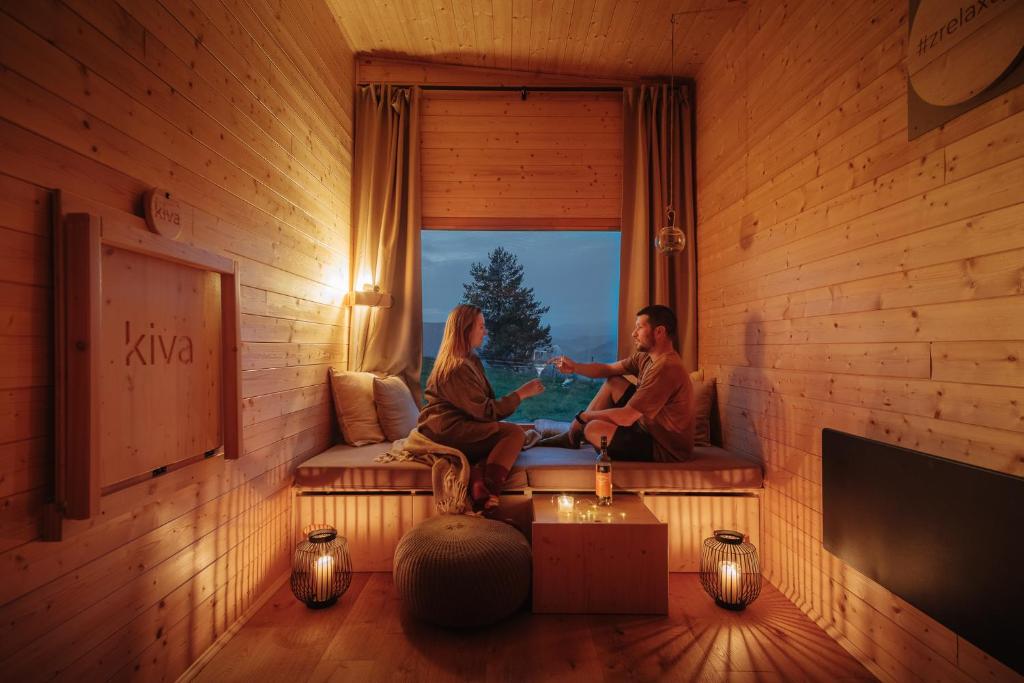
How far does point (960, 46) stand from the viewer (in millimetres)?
1498

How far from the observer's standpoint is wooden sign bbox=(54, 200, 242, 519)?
127cm

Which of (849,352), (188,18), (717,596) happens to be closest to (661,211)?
(849,352)

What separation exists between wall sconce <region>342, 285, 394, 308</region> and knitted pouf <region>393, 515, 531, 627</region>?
177cm

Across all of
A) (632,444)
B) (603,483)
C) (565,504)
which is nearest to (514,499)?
(565,504)

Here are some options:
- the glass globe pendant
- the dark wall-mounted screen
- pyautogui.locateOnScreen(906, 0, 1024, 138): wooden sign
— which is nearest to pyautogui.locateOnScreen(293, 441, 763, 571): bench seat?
the dark wall-mounted screen

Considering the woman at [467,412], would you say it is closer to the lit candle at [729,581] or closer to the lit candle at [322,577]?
the lit candle at [322,577]

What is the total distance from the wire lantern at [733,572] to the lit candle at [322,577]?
181 cm

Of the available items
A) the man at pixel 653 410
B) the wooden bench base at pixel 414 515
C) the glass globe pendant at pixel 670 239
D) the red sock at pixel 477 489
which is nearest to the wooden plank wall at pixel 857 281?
the wooden bench base at pixel 414 515

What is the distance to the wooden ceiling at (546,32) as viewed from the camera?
3094 millimetres

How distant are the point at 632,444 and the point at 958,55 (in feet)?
6.89

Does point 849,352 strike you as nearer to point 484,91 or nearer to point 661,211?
point 661,211

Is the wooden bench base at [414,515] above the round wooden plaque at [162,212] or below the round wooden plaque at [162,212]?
below

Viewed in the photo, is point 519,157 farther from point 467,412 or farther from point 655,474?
point 655,474

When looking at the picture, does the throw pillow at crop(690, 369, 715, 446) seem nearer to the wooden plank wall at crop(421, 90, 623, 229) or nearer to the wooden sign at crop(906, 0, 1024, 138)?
the wooden plank wall at crop(421, 90, 623, 229)
